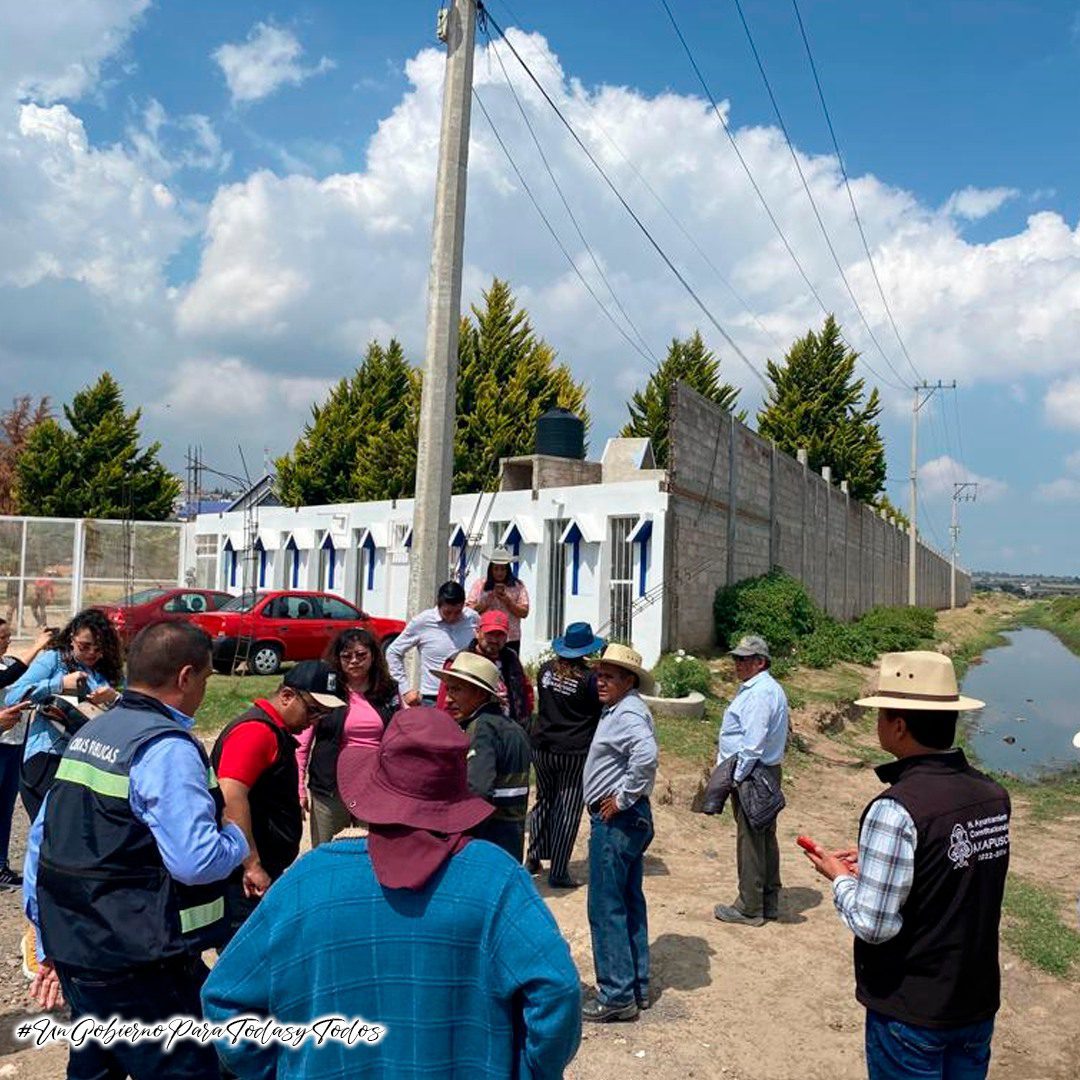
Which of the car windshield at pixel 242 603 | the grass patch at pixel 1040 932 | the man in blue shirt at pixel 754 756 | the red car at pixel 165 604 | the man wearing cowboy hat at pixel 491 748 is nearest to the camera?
the man wearing cowboy hat at pixel 491 748

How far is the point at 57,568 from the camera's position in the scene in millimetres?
21078

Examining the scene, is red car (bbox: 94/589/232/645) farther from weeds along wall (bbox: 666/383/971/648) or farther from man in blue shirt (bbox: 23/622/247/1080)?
man in blue shirt (bbox: 23/622/247/1080)

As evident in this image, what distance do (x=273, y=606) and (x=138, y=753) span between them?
48.2 feet

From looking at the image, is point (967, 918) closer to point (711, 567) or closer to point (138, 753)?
point (138, 753)

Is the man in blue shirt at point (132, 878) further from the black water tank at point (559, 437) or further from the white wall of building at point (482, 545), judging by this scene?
the black water tank at point (559, 437)

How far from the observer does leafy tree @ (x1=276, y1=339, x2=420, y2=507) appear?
40.0 meters

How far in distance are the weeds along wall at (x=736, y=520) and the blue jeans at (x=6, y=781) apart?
11226 mm

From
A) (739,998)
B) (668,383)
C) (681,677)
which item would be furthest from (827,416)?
(739,998)

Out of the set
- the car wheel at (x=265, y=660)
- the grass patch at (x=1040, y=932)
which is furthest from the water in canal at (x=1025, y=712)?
the car wheel at (x=265, y=660)

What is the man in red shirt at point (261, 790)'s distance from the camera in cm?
354

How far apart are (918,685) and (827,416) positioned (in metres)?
44.7

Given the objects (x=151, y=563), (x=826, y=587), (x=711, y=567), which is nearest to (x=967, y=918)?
(x=711, y=567)

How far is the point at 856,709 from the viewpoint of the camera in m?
16.4

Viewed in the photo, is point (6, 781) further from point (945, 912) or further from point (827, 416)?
point (827, 416)
